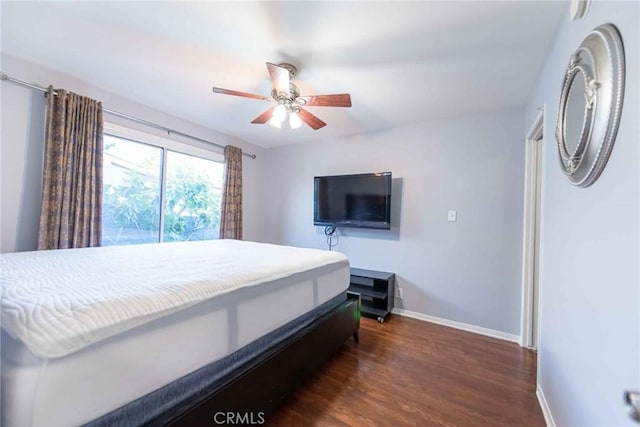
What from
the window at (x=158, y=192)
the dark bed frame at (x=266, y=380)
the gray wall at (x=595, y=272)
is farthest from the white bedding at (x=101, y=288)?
the gray wall at (x=595, y=272)

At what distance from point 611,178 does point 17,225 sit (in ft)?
12.1

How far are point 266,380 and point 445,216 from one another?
251 centimetres

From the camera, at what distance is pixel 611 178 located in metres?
0.90

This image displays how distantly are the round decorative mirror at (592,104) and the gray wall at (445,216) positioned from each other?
1556mm

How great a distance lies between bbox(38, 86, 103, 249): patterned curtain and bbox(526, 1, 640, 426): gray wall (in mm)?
3417

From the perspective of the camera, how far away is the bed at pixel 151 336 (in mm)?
701

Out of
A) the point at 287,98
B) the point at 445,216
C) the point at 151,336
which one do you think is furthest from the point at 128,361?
the point at 445,216

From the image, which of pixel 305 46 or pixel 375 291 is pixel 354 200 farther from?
pixel 305 46

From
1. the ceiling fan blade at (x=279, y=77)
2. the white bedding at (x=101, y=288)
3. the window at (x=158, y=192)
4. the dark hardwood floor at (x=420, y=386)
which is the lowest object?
the dark hardwood floor at (x=420, y=386)

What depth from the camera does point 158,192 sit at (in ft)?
10.1

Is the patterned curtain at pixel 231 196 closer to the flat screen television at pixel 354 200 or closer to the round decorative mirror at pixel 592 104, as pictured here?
the flat screen television at pixel 354 200

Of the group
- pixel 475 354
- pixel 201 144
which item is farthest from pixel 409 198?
pixel 201 144

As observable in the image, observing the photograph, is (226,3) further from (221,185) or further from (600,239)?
(221,185)

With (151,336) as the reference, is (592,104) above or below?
above
